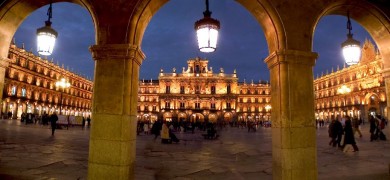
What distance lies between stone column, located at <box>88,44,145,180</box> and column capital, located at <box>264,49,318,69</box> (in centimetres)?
226

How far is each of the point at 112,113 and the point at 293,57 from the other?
3.00m

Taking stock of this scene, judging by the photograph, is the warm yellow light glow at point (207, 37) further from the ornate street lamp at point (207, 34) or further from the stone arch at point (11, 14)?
the stone arch at point (11, 14)

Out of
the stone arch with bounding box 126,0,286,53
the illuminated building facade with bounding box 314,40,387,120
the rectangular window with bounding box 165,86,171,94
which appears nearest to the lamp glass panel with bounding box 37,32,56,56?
the stone arch with bounding box 126,0,286,53

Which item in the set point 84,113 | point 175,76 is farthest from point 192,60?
point 84,113

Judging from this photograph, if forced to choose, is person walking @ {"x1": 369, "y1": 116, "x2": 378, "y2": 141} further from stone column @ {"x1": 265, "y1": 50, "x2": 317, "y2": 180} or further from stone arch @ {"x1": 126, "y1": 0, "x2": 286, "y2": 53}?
stone arch @ {"x1": 126, "y1": 0, "x2": 286, "y2": 53}

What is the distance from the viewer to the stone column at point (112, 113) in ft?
13.9

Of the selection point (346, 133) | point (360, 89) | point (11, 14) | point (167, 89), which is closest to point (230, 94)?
point (167, 89)

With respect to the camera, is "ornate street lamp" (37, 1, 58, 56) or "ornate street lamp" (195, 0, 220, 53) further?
"ornate street lamp" (37, 1, 58, 56)

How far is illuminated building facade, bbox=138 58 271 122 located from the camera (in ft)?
237

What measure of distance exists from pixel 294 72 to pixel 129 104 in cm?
269

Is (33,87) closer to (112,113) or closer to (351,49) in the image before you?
(112,113)

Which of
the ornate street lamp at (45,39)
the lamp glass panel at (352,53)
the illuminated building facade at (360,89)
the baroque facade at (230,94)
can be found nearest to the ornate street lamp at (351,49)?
the lamp glass panel at (352,53)

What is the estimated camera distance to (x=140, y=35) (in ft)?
15.5

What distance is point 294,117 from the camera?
4.46 meters
